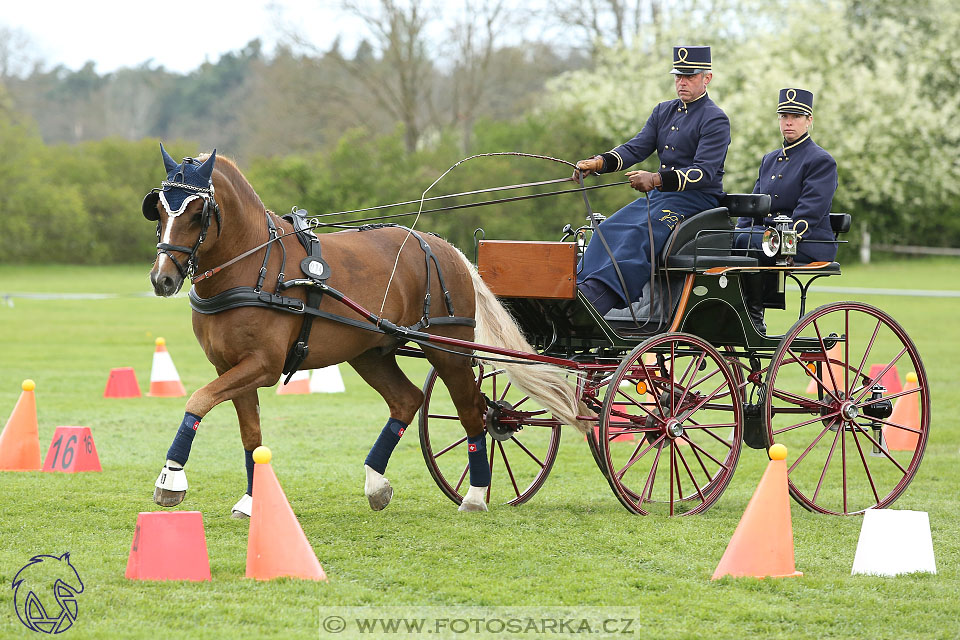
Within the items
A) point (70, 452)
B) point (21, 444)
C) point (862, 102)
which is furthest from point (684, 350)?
point (862, 102)

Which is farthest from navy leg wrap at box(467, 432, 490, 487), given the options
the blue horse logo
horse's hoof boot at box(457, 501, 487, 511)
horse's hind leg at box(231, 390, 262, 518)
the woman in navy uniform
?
the blue horse logo

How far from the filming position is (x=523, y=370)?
681 centimetres

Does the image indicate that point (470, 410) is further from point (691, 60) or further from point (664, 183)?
point (691, 60)

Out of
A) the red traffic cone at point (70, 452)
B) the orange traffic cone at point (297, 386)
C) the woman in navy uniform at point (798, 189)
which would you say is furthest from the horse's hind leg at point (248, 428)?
the orange traffic cone at point (297, 386)

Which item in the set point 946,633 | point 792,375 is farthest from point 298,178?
point 946,633

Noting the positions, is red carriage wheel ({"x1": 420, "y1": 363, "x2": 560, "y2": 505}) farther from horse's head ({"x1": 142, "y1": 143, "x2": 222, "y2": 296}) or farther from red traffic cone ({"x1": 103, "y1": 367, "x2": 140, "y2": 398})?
red traffic cone ({"x1": 103, "y1": 367, "x2": 140, "y2": 398})

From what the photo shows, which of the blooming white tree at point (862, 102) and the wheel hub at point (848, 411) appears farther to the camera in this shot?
the blooming white tree at point (862, 102)

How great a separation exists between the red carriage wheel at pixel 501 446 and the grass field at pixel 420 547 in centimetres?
19

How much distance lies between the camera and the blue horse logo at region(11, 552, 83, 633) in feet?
14.9

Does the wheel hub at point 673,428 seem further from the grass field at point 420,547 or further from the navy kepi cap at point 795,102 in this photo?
the navy kepi cap at point 795,102

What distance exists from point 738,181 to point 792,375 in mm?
21109

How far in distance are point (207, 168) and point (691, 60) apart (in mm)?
3146

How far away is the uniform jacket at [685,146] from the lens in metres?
6.92

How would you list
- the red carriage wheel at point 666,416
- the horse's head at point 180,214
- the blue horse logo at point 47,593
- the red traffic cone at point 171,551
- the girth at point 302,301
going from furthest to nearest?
1. the red carriage wheel at point 666,416
2. the girth at point 302,301
3. the horse's head at point 180,214
4. the red traffic cone at point 171,551
5. the blue horse logo at point 47,593
